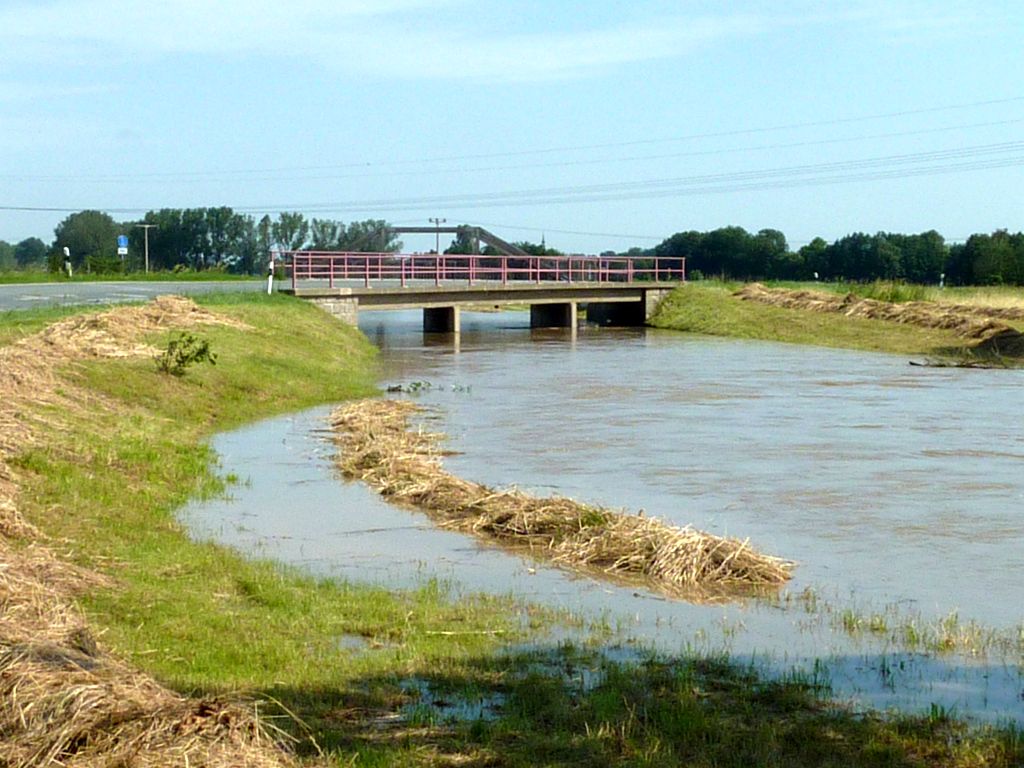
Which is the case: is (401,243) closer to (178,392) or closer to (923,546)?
(178,392)

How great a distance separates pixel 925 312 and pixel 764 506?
1546 inches

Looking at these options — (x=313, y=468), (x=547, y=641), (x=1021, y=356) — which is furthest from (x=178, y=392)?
(x=1021, y=356)

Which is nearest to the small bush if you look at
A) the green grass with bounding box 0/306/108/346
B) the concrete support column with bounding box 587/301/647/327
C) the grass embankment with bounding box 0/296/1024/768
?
the green grass with bounding box 0/306/108/346

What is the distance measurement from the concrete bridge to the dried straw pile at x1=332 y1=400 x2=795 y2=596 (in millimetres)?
29775

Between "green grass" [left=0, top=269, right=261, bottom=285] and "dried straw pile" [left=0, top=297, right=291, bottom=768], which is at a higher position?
"green grass" [left=0, top=269, right=261, bottom=285]

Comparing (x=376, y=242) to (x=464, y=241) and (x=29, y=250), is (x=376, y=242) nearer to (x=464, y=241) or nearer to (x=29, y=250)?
(x=464, y=241)

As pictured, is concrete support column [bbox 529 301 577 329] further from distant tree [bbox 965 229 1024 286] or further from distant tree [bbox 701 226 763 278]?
distant tree [bbox 701 226 763 278]

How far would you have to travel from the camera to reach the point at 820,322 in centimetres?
5500

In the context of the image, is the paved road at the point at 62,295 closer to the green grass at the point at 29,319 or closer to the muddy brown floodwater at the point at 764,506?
the green grass at the point at 29,319

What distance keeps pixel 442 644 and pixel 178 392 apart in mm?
14863

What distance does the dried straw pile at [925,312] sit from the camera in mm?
44625

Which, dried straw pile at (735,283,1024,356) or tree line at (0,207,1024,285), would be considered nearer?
dried straw pile at (735,283,1024,356)

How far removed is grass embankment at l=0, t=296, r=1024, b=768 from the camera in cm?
650

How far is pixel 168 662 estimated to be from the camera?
7.80m
